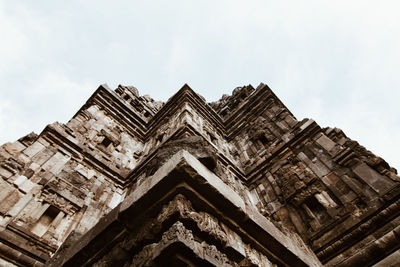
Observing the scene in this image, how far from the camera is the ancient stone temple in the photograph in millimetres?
2395

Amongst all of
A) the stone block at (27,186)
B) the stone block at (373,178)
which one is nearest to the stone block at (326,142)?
the stone block at (373,178)

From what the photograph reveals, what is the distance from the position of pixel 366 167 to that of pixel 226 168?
453 cm

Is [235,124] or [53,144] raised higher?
[235,124]

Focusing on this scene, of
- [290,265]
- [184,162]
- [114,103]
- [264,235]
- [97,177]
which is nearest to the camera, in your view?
[184,162]

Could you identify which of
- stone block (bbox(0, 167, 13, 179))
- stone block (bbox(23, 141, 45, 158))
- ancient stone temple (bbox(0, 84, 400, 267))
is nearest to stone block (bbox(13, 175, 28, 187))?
ancient stone temple (bbox(0, 84, 400, 267))

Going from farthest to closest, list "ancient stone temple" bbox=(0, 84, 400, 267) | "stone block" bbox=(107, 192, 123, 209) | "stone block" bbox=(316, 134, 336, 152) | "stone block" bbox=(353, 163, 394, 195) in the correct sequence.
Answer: "stone block" bbox=(107, 192, 123, 209) → "stone block" bbox=(316, 134, 336, 152) → "stone block" bbox=(353, 163, 394, 195) → "ancient stone temple" bbox=(0, 84, 400, 267)

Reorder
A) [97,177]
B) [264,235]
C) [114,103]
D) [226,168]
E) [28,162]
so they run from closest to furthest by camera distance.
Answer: [264,235] → [28,162] → [97,177] → [226,168] → [114,103]

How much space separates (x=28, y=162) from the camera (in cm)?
618

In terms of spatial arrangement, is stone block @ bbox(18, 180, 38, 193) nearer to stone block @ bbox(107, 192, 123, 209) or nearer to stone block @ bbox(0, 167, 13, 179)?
stone block @ bbox(0, 167, 13, 179)

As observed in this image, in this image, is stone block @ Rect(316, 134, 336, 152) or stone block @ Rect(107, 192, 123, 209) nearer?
stone block @ Rect(316, 134, 336, 152)

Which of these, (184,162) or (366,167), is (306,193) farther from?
(184,162)

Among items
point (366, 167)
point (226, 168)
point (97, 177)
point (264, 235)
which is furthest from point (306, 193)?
point (97, 177)

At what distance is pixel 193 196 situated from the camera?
95.9 inches

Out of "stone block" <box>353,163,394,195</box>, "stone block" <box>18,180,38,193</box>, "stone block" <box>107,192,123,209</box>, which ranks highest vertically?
"stone block" <box>107,192,123,209</box>
